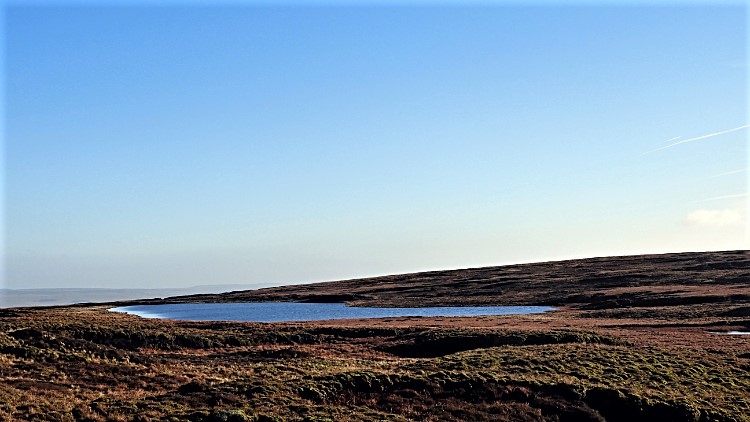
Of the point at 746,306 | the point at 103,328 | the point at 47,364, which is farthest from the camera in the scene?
the point at 746,306

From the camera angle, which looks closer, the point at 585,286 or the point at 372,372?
the point at 372,372

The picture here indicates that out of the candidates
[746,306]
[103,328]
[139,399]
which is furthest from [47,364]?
[746,306]

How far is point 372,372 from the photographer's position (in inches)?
1398

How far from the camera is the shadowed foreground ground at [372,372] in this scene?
30.0 metres

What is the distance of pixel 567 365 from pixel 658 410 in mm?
8219

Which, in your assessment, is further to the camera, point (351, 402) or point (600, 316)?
point (600, 316)

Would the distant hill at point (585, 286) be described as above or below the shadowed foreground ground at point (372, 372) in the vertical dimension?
above

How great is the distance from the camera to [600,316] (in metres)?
84.2

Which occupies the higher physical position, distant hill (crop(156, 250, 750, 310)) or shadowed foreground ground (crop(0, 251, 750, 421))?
distant hill (crop(156, 250, 750, 310))

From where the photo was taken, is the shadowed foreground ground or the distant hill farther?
the distant hill

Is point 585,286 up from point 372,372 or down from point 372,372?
up

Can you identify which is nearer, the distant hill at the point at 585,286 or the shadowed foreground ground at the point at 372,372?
the shadowed foreground ground at the point at 372,372

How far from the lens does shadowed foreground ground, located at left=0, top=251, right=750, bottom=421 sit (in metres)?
30.0

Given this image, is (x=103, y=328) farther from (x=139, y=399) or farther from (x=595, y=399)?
(x=595, y=399)
